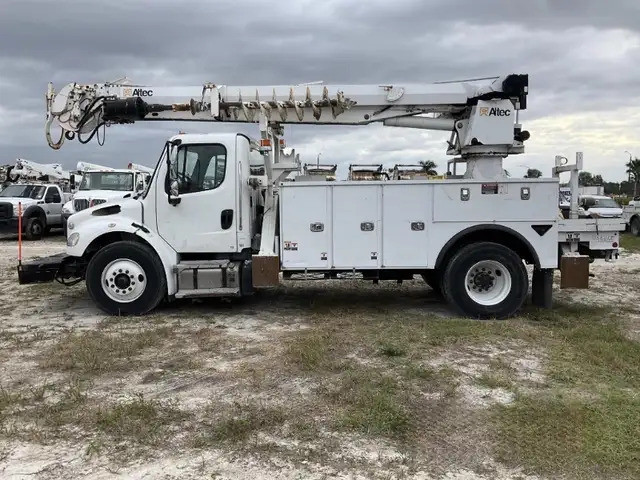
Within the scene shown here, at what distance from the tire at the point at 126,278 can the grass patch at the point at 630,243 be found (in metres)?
15.7

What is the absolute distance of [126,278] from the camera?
8594mm

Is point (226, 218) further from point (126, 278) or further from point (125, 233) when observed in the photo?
point (126, 278)

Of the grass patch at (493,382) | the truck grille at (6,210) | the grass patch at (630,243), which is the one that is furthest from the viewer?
the truck grille at (6,210)

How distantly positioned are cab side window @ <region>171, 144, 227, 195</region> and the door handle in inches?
16.0

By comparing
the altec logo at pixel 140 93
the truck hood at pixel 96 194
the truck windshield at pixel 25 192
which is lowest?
the truck hood at pixel 96 194

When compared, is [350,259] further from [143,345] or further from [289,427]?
[289,427]

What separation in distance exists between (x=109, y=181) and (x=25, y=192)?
14.1ft

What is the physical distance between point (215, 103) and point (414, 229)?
3719mm

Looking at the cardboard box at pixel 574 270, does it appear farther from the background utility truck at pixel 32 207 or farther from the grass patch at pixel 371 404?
the background utility truck at pixel 32 207

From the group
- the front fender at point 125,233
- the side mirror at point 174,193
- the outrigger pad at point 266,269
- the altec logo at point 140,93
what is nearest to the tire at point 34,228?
the altec logo at point 140,93

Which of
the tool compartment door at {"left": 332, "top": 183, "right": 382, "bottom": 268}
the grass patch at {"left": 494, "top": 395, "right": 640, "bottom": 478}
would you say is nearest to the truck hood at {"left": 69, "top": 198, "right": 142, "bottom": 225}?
the tool compartment door at {"left": 332, "top": 183, "right": 382, "bottom": 268}

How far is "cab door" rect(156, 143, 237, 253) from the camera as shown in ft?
28.4

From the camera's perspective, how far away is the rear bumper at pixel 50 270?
29.1 ft

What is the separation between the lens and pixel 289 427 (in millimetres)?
4668
